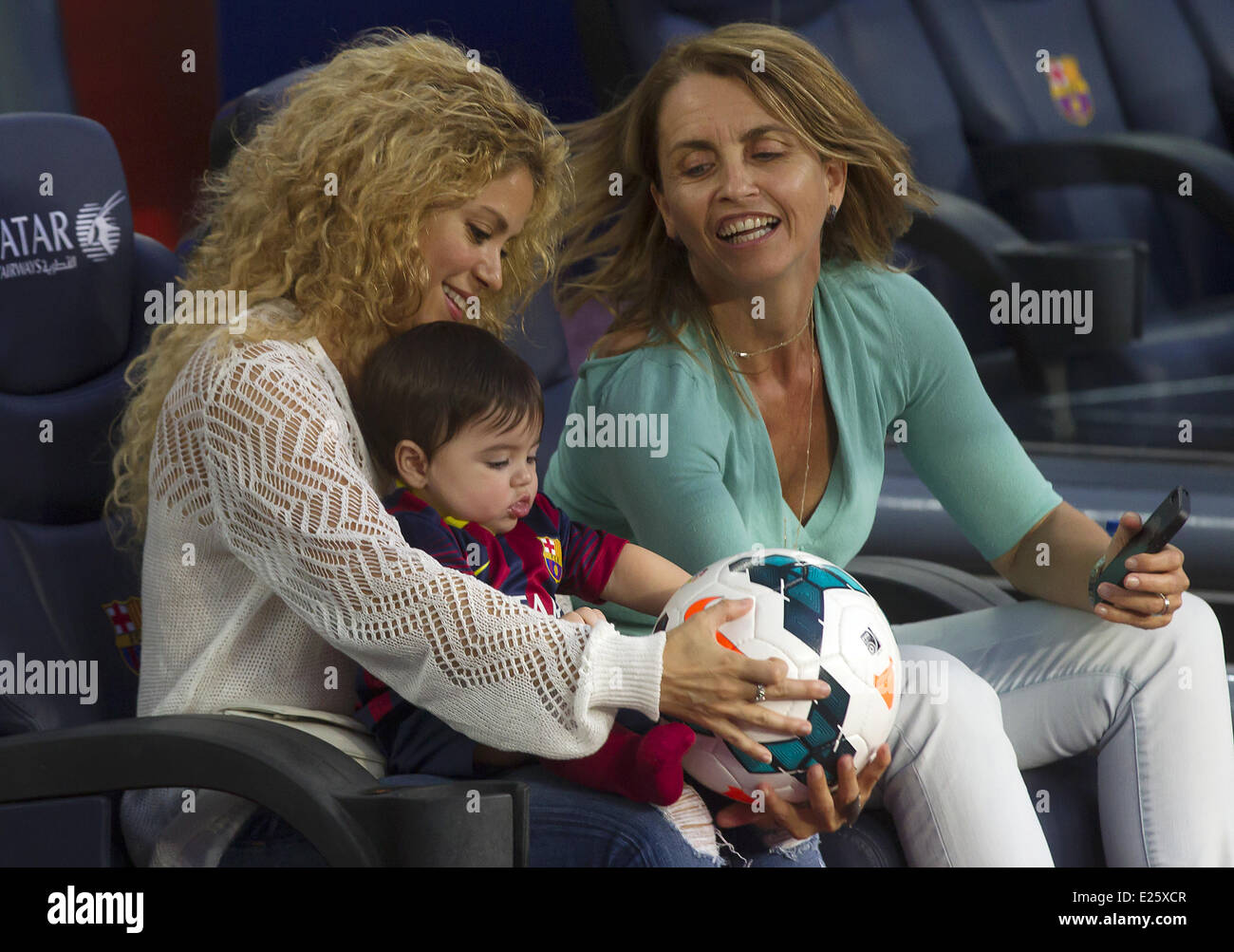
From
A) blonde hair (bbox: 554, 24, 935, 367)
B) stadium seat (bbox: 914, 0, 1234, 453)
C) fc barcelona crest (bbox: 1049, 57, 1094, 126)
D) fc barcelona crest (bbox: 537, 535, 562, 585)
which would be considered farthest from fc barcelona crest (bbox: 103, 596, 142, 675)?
fc barcelona crest (bbox: 1049, 57, 1094, 126)

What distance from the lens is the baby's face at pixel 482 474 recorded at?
4.34 ft

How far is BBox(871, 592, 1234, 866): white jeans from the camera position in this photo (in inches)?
54.6

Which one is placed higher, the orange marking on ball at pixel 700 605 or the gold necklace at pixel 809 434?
the gold necklace at pixel 809 434

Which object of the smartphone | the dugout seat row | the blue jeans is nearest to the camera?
the blue jeans

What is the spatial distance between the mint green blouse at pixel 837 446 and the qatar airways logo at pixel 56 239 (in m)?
0.58

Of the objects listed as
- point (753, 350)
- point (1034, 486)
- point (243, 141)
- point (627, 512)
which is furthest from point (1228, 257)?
point (243, 141)

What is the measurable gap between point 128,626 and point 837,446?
2.84 feet

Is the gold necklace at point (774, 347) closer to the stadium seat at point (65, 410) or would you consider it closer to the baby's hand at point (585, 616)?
the baby's hand at point (585, 616)

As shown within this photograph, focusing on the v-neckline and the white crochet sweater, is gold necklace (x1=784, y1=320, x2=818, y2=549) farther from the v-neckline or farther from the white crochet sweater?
the white crochet sweater

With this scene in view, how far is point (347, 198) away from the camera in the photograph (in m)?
1.40

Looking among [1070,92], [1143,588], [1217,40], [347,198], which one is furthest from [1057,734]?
[1217,40]

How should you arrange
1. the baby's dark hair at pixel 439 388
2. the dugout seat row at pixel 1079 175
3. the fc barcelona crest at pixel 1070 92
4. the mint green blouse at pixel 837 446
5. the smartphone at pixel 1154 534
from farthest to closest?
the fc barcelona crest at pixel 1070 92, the dugout seat row at pixel 1079 175, the mint green blouse at pixel 837 446, the smartphone at pixel 1154 534, the baby's dark hair at pixel 439 388

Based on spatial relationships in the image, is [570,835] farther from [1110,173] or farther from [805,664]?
[1110,173]

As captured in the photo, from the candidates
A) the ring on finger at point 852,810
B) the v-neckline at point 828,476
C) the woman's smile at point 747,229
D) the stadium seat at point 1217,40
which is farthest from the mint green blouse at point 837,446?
the stadium seat at point 1217,40
